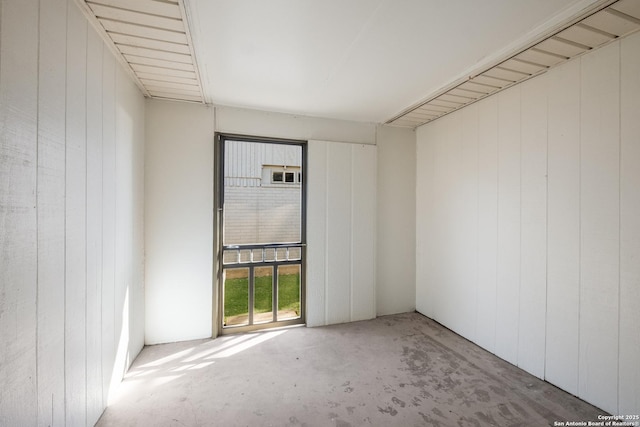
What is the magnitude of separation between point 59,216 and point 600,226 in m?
3.43

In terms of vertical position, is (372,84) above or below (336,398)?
above

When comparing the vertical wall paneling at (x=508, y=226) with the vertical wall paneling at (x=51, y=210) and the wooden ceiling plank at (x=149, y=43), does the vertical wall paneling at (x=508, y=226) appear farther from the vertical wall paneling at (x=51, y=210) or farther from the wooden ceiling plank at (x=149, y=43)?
the vertical wall paneling at (x=51, y=210)

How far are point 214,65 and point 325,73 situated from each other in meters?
0.95

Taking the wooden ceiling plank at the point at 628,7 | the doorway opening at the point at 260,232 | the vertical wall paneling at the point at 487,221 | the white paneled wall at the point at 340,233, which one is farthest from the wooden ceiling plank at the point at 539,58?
the doorway opening at the point at 260,232

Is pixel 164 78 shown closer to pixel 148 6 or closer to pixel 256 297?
pixel 148 6

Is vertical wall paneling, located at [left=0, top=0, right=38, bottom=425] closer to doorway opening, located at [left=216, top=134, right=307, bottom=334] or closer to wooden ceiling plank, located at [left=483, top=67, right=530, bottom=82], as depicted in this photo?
doorway opening, located at [left=216, top=134, right=307, bottom=334]

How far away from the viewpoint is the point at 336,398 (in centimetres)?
204

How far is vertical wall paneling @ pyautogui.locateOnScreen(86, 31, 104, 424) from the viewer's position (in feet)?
5.43

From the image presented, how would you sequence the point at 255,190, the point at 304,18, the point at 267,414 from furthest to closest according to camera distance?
the point at 255,190
the point at 267,414
the point at 304,18

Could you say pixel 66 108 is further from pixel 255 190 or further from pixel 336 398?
pixel 255 190

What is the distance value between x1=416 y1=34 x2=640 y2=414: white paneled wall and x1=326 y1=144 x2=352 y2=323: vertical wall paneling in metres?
1.27

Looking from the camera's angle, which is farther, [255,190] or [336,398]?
[255,190]

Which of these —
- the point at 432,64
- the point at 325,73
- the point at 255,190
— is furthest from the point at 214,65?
the point at 255,190

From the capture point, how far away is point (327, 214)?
3.41 metres
